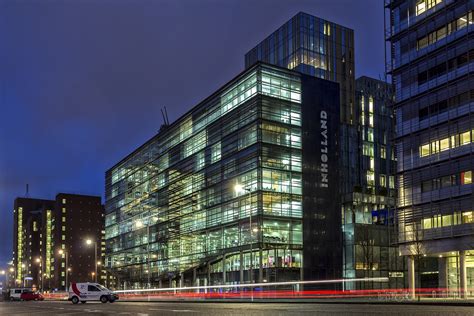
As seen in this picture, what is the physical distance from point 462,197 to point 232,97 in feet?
130

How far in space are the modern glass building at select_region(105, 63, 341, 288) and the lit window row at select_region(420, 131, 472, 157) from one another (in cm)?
2069

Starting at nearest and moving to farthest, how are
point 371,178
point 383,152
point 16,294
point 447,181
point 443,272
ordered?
point 447,181 → point 443,272 → point 16,294 → point 371,178 → point 383,152

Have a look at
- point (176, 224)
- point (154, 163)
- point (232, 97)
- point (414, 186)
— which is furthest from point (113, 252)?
point (414, 186)

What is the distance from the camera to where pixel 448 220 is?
189ft

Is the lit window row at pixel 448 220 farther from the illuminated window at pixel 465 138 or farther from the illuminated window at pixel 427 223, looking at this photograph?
the illuminated window at pixel 465 138

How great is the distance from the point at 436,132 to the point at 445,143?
4.93 feet

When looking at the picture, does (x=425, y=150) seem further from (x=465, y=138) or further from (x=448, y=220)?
(x=448, y=220)

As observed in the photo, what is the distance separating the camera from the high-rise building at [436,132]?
5647 centimetres

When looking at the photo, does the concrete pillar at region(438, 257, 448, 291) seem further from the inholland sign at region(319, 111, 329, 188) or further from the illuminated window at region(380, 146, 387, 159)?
the illuminated window at region(380, 146, 387, 159)

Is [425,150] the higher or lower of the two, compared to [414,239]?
higher

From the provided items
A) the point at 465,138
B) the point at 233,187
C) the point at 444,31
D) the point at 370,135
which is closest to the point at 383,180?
the point at 370,135

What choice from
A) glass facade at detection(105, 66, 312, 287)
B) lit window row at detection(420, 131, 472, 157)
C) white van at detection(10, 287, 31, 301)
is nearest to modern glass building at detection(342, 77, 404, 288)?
glass facade at detection(105, 66, 312, 287)

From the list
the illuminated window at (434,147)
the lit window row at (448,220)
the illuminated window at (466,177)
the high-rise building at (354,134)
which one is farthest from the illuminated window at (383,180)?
the illuminated window at (466,177)

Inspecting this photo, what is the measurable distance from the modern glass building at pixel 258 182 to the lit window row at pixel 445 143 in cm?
2069
